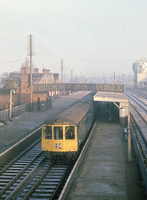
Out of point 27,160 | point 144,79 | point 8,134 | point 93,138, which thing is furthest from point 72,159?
point 144,79

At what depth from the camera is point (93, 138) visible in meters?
22.8

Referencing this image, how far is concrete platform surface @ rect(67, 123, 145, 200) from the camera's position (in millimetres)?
11355

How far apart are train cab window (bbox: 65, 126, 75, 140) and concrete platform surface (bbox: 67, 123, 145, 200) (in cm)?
208

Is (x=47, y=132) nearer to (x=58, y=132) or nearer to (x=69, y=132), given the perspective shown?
(x=58, y=132)

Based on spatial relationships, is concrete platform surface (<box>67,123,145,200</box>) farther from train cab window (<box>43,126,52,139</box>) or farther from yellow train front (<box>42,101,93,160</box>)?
train cab window (<box>43,126,52,139</box>)

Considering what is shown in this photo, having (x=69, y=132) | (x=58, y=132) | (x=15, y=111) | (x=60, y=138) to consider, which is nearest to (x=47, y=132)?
(x=58, y=132)

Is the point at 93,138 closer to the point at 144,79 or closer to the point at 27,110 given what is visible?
the point at 27,110

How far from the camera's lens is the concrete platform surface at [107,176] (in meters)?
11.4

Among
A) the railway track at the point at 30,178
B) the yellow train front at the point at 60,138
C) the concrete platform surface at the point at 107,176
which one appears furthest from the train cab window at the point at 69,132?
the concrete platform surface at the point at 107,176

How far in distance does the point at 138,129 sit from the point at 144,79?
118 meters

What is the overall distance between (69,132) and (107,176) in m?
3.29

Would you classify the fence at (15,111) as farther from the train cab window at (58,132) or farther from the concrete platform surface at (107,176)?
the train cab window at (58,132)

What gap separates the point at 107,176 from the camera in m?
13.6

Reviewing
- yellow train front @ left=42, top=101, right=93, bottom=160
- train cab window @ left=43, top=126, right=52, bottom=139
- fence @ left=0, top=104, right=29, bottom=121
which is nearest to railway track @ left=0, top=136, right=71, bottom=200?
yellow train front @ left=42, top=101, right=93, bottom=160
